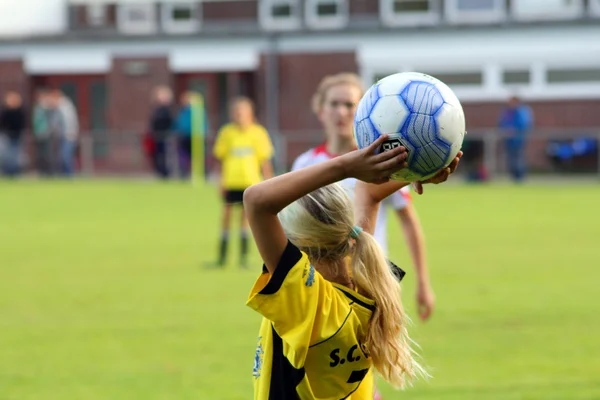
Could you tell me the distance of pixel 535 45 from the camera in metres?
33.5

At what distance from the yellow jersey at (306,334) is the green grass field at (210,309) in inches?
130

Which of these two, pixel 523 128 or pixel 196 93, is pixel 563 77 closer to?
pixel 523 128

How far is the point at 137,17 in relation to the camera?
1553 inches

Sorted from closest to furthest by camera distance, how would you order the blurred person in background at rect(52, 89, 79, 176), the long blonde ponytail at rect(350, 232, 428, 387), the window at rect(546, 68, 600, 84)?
the long blonde ponytail at rect(350, 232, 428, 387)
the blurred person in background at rect(52, 89, 79, 176)
the window at rect(546, 68, 600, 84)

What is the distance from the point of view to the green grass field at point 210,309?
704cm

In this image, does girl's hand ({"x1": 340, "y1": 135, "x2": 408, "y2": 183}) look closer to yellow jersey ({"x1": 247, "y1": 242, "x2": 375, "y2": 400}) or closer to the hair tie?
yellow jersey ({"x1": 247, "y1": 242, "x2": 375, "y2": 400})

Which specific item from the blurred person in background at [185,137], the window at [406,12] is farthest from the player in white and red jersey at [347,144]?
the window at [406,12]

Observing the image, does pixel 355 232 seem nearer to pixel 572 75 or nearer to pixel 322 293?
pixel 322 293

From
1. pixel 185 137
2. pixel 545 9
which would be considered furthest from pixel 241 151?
pixel 545 9

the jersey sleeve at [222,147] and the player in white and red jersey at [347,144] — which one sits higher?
the player in white and red jersey at [347,144]

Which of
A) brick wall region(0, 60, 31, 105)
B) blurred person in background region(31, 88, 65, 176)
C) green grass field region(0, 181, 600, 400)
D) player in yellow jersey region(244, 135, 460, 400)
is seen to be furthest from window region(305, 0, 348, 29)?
player in yellow jersey region(244, 135, 460, 400)

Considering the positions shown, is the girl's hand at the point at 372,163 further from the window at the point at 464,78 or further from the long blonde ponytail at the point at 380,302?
the window at the point at 464,78

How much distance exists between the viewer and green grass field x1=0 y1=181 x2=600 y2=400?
23.1 ft

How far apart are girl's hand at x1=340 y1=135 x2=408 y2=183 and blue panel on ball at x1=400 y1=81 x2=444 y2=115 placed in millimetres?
301
